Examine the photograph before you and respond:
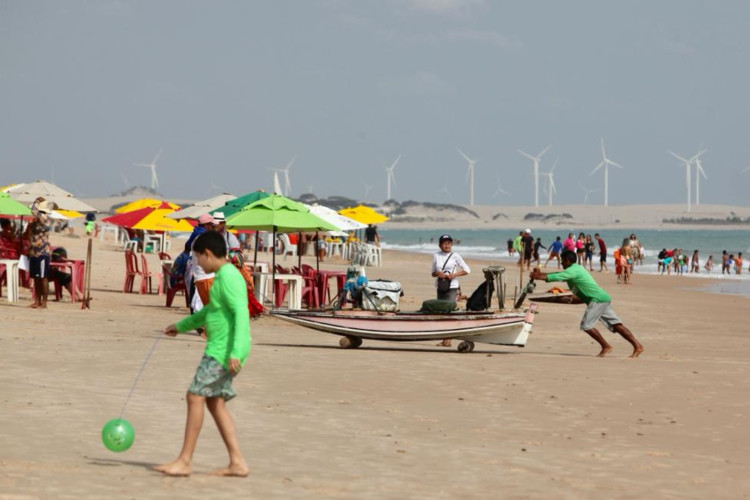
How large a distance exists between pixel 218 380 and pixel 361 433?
85.7 inches

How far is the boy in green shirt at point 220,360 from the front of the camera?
22.1 feet

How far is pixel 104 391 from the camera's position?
1009cm

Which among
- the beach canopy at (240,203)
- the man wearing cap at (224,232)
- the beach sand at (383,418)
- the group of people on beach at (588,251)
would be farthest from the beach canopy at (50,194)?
the group of people on beach at (588,251)

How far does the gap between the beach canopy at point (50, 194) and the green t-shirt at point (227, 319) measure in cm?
1810

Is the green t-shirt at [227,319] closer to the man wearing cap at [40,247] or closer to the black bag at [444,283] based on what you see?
the black bag at [444,283]

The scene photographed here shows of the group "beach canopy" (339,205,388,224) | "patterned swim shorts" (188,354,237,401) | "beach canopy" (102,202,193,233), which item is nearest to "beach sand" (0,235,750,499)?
"patterned swim shorts" (188,354,237,401)

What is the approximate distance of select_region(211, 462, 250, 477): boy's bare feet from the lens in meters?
6.93

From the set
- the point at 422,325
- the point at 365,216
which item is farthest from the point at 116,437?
the point at 365,216

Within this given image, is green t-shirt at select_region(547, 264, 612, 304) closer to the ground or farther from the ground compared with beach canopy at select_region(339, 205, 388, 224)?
closer to the ground

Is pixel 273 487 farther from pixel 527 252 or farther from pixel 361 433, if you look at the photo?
pixel 527 252

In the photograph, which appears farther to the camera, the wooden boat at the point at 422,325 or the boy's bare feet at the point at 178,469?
the wooden boat at the point at 422,325

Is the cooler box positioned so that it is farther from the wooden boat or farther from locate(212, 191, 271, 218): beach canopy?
locate(212, 191, 271, 218): beach canopy

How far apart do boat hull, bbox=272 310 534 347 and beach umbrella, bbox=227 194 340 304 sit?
3592 mm

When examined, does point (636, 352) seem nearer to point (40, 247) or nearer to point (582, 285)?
point (582, 285)
